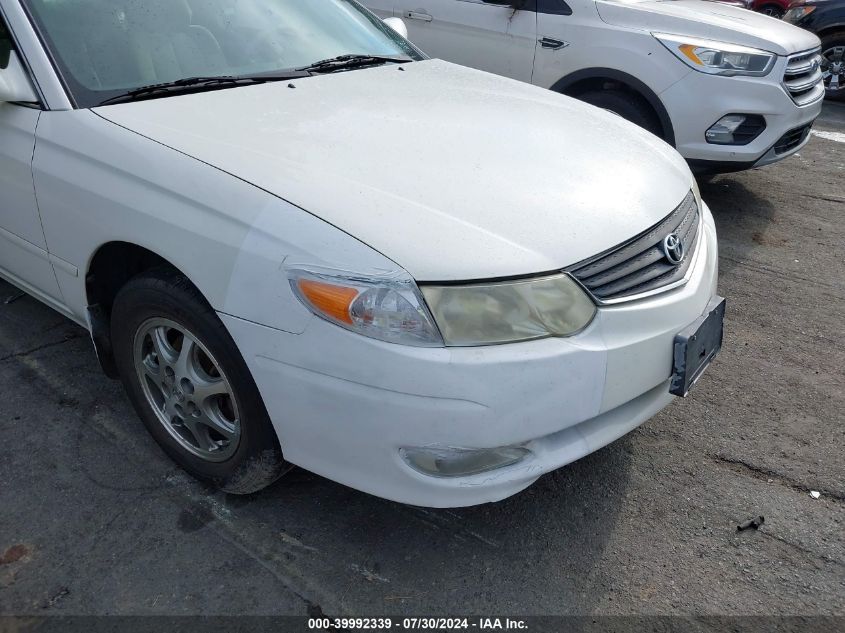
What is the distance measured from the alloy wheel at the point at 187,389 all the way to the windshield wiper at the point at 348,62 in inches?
50.4

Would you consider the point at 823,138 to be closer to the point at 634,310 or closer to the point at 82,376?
the point at 634,310

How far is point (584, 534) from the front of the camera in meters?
2.54

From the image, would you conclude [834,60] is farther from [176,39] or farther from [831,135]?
[176,39]

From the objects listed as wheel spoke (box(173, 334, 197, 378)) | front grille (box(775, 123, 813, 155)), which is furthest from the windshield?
front grille (box(775, 123, 813, 155))

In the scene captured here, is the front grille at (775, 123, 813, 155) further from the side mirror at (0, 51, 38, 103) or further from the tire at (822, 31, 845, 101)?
the side mirror at (0, 51, 38, 103)

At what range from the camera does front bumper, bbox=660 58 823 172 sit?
4.81 meters

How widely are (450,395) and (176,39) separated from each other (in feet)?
6.17

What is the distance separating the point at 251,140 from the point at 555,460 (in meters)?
1.35

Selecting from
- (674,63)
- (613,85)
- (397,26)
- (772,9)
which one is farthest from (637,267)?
(772,9)

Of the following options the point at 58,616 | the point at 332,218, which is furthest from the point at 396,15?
the point at 58,616

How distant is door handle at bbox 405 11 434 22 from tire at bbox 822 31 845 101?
5.28 meters

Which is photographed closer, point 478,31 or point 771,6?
point 478,31

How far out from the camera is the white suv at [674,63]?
4.84 metres

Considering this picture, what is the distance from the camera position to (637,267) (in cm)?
230
